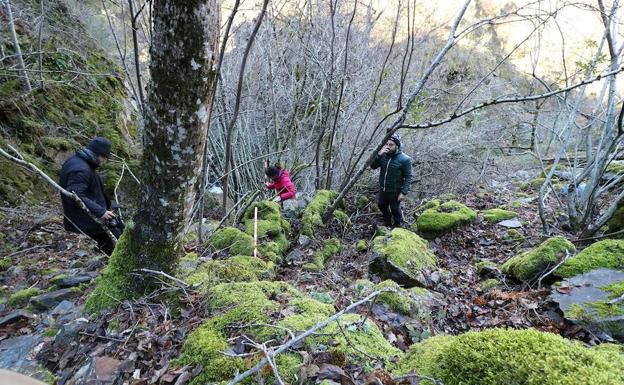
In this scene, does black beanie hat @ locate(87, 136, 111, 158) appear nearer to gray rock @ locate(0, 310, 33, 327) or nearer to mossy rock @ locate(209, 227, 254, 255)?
mossy rock @ locate(209, 227, 254, 255)

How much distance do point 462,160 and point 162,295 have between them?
985cm

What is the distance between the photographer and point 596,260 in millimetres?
3971

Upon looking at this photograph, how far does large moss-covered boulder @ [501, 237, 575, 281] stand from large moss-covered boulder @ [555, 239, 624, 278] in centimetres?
22

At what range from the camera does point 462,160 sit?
425 inches

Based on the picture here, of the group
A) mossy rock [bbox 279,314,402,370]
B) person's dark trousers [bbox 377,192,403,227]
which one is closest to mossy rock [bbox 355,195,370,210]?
person's dark trousers [bbox 377,192,403,227]

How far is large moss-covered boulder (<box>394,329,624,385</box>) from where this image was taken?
4.56ft

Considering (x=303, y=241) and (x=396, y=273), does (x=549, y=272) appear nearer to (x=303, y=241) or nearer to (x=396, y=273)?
(x=396, y=273)

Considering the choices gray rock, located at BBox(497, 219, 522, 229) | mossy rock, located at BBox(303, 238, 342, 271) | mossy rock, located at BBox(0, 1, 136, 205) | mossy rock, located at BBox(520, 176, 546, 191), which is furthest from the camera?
mossy rock, located at BBox(520, 176, 546, 191)

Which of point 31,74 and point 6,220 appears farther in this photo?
point 31,74

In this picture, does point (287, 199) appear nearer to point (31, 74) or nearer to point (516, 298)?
point (516, 298)

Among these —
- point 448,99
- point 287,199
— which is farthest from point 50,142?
point 448,99

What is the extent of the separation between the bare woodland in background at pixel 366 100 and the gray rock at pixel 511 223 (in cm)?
59

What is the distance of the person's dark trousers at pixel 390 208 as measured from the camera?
7547 millimetres

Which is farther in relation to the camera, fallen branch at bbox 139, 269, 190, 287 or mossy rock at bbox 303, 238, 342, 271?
mossy rock at bbox 303, 238, 342, 271
